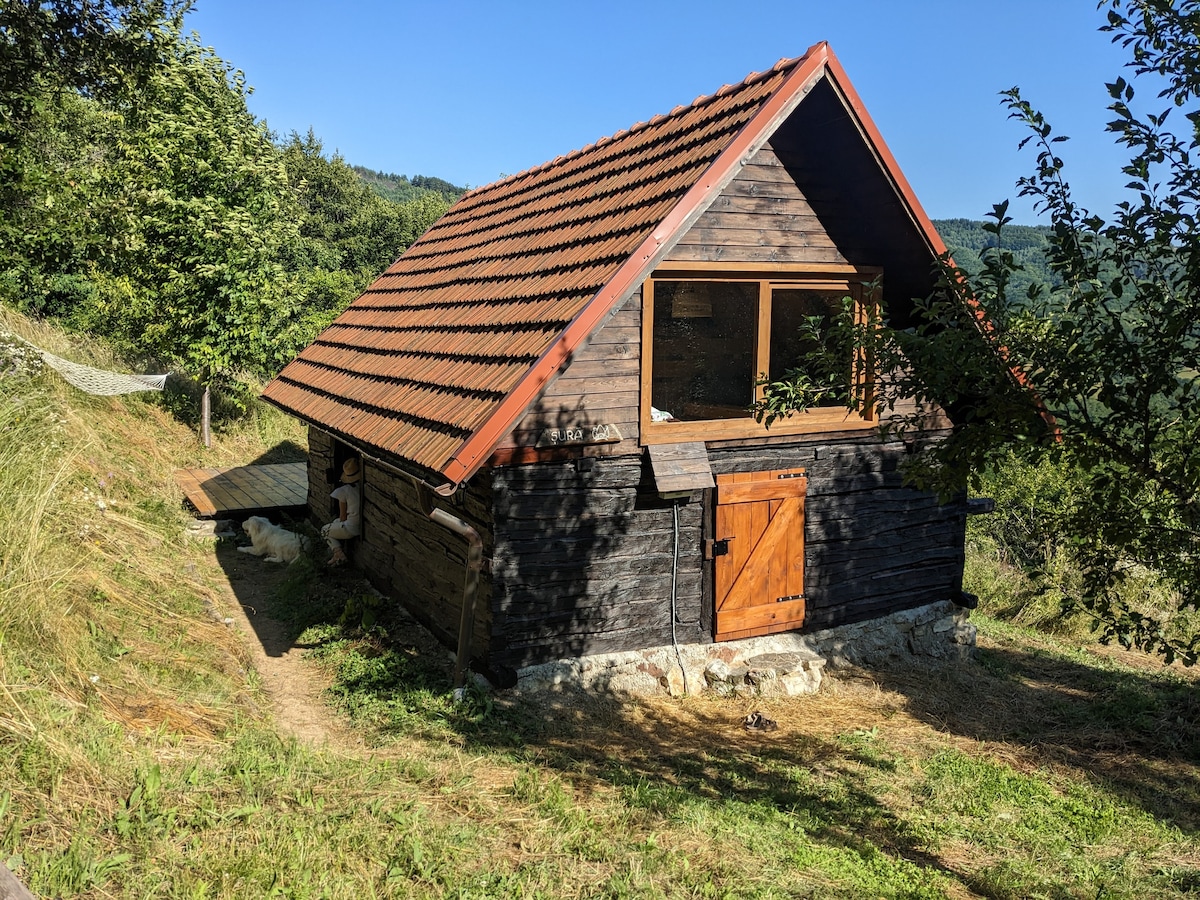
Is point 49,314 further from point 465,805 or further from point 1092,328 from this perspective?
point 1092,328

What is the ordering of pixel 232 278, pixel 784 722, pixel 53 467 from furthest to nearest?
pixel 232 278 < pixel 784 722 < pixel 53 467

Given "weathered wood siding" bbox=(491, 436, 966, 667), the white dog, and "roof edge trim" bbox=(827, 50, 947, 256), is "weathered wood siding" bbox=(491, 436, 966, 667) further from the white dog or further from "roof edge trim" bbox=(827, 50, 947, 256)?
the white dog

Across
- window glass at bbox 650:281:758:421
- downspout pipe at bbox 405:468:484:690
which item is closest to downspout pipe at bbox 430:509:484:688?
downspout pipe at bbox 405:468:484:690

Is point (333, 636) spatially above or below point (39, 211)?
below

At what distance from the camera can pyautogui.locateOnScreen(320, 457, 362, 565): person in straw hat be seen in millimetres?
9273

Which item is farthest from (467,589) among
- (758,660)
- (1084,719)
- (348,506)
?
(1084,719)

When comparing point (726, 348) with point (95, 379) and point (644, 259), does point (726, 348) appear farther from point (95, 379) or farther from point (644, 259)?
point (95, 379)

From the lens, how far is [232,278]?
1406 centimetres

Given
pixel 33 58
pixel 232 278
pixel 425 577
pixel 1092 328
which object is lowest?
pixel 425 577

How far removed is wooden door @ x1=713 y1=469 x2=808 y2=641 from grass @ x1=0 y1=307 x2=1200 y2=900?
2.61 ft

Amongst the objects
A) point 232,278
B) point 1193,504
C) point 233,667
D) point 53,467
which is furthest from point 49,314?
point 1193,504

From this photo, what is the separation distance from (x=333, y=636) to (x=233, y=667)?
1.55m

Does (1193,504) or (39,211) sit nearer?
(1193,504)

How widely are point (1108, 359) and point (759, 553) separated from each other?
434 cm
